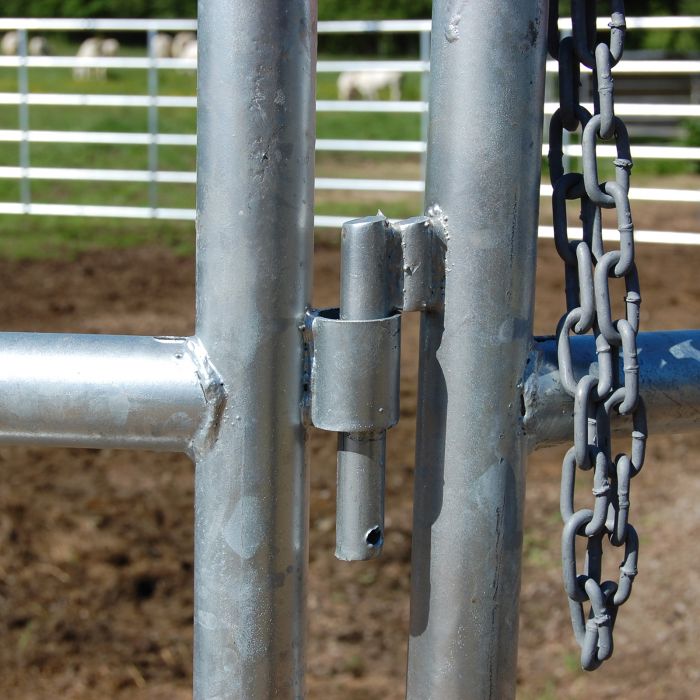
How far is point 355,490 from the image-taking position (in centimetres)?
80

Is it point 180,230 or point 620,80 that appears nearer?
point 180,230

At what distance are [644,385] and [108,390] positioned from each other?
0.42m

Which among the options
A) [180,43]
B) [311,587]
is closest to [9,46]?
[180,43]

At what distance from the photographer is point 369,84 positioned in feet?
65.1

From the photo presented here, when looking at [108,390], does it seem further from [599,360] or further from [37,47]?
[37,47]

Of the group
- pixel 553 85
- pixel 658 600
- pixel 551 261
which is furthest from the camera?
pixel 553 85

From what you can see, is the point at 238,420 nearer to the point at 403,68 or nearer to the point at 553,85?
the point at 403,68

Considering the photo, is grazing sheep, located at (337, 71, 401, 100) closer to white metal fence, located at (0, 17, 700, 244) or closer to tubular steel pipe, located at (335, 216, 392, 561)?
white metal fence, located at (0, 17, 700, 244)

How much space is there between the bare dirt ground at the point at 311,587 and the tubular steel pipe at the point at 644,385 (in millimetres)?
1659

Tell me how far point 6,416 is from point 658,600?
2293 millimetres

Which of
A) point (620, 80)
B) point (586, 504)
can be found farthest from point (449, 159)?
point (620, 80)

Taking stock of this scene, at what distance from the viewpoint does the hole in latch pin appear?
2.63ft

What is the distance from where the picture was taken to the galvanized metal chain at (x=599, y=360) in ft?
2.50

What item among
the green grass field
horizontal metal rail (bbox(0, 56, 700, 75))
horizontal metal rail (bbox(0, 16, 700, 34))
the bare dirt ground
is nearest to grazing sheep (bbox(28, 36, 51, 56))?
the green grass field
